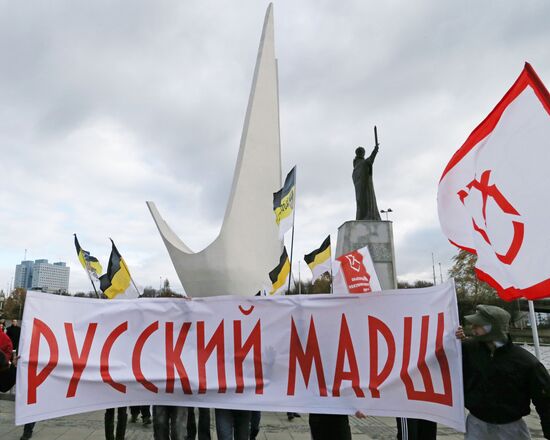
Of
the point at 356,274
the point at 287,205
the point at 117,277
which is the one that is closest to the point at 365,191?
the point at 287,205

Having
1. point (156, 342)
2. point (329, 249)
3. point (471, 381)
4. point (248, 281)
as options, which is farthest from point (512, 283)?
point (248, 281)

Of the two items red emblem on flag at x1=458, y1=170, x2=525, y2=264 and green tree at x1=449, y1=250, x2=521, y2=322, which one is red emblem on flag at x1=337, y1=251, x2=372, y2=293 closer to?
red emblem on flag at x1=458, y1=170, x2=525, y2=264

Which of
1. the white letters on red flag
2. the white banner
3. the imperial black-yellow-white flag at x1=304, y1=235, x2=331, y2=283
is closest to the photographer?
the white letters on red flag

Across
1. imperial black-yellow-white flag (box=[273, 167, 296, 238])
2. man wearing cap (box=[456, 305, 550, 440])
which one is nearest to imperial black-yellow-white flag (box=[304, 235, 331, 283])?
imperial black-yellow-white flag (box=[273, 167, 296, 238])

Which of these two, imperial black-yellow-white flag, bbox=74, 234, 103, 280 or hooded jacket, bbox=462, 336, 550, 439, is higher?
imperial black-yellow-white flag, bbox=74, 234, 103, 280

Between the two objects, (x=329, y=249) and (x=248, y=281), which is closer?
(x=329, y=249)

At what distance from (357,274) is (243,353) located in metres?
3.62

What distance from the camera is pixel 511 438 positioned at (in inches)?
122

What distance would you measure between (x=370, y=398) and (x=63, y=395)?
2725 millimetres

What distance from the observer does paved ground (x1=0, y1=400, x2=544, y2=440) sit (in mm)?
5887

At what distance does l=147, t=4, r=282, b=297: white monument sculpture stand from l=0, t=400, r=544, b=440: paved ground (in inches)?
522

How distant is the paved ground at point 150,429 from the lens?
5.89 metres

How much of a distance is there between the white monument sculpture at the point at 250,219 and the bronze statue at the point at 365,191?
7981 millimetres

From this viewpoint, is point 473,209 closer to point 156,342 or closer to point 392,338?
point 392,338
